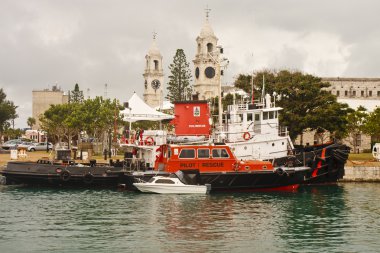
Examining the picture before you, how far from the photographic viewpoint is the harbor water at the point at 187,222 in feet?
77.0

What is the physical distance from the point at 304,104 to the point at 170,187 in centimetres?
2552

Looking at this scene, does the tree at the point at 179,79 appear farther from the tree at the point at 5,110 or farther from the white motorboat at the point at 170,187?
the white motorboat at the point at 170,187

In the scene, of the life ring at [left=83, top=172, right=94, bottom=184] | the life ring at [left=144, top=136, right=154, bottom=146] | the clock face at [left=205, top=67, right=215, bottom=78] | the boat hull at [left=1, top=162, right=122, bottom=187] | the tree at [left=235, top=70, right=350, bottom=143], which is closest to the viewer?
the boat hull at [left=1, top=162, right=122, bottom=187]

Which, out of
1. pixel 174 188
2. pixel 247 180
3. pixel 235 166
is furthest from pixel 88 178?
pixel 247 180

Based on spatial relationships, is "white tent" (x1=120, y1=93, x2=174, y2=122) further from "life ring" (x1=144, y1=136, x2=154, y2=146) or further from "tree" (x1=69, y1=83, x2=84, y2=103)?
"tree" (x1=69, y1=83, x2=84, y2=103)

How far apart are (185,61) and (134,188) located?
76.5 m

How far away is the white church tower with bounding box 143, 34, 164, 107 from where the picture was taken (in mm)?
149750

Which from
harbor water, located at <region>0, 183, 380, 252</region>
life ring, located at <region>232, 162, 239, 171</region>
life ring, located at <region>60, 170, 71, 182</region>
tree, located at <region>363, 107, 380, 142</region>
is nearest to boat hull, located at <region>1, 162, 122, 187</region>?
life ring, located at <region>60, 170, 71, 182</region>

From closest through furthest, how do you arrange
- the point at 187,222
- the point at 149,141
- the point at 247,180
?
1. the point at 187,222
2. the point at 247,180
3. the point at 149,141

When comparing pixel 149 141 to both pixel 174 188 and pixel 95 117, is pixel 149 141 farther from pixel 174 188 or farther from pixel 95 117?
pixel 95 117

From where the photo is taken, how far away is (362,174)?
49.5m

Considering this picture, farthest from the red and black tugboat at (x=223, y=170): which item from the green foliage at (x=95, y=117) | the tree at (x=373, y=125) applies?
the green foliage at (x=95, y=117)

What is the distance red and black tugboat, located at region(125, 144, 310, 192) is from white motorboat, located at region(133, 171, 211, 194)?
854 millimetres

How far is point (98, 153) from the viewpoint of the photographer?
7112cm
